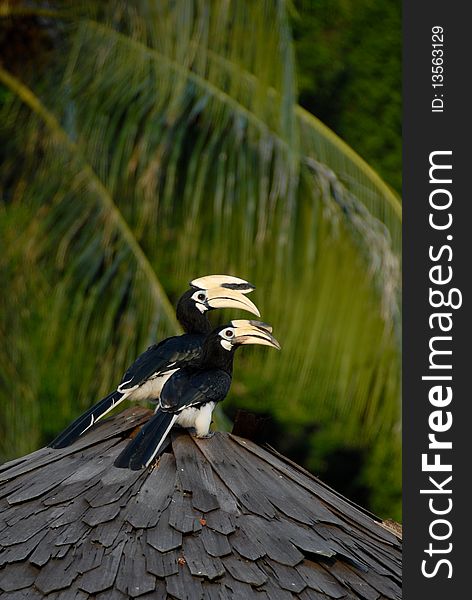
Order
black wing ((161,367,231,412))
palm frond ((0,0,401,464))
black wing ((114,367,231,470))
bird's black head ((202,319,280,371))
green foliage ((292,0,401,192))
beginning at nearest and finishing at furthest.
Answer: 1. black wing ((114,367,231,470))
2. black wing ((161,367,231,412))
3. bird's black head ((202,319,280,371))
4. palm frond ((0,0,401,464))
5. green foliage ((292,0,401,192))

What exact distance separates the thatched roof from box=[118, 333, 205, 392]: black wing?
195 millimetres

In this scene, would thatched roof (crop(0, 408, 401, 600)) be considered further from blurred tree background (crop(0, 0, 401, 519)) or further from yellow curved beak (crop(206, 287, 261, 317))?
blurred tree background (crop(0, 0, 401, 519))

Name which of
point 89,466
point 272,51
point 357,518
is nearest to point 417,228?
point 357,518

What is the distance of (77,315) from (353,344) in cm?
183

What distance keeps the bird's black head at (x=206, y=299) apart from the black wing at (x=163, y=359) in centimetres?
15

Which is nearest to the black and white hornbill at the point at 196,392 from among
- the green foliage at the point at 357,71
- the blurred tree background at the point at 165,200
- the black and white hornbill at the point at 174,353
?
the black and white hornbill at the point at 174,353

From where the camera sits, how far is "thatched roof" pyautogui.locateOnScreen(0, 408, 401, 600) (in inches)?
126

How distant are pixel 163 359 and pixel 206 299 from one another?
12.3 inches

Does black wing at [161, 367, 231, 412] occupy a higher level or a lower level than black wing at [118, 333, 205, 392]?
lower

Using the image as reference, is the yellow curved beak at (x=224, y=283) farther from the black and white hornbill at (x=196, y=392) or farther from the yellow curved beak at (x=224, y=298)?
the black and white hornbill at (x=196, y=392)

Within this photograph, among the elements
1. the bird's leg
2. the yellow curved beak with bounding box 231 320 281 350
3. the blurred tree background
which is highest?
the blurred tree background

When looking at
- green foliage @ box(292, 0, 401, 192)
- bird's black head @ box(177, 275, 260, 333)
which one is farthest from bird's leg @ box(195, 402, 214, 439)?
green foliage @ box(292, 0, 401, 192)

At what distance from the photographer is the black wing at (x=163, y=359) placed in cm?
400

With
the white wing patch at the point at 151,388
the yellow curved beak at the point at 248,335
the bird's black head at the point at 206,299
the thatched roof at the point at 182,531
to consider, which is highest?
the bird's black head at the point at 206,299
